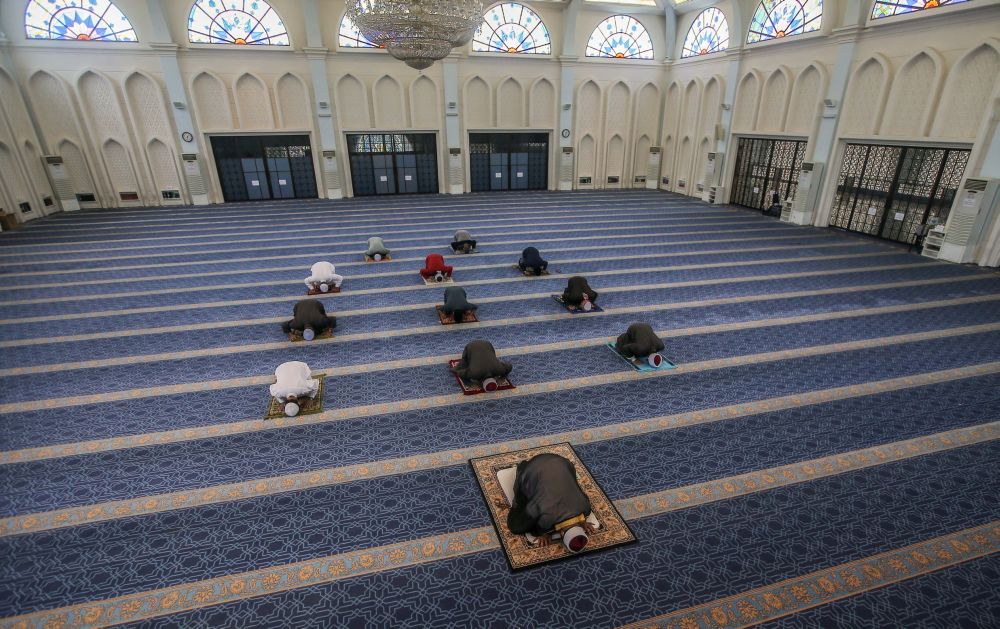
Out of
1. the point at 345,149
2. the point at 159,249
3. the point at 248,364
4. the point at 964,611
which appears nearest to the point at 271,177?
the point at 345,149

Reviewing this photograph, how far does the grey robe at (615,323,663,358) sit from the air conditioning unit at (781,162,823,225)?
7.73 metres

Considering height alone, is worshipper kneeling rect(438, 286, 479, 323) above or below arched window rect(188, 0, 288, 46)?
below

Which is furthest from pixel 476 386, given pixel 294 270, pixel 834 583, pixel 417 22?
pixel 294 270

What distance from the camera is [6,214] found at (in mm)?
10141

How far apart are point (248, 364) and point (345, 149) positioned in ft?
33.7

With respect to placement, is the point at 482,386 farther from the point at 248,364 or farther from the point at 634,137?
the point at 634,137

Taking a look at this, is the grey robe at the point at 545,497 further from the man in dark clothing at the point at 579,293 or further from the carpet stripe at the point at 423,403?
the man in dark clothing at the point at 579,293

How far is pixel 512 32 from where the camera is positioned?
535 inches

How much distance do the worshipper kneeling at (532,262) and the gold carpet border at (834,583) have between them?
512cm

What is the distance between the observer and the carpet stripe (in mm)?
3572

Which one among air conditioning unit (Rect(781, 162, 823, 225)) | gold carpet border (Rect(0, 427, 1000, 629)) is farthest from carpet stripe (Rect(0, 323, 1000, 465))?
air conditioning unit (Rect(781, 162, 823, 225))

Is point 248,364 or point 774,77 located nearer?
point 248,364

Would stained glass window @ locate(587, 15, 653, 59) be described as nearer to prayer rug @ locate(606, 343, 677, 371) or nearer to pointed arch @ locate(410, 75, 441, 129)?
pointed arch @ locate(410, 75, 441, 129)

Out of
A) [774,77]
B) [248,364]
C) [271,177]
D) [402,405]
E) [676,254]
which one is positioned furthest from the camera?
[271,177]
